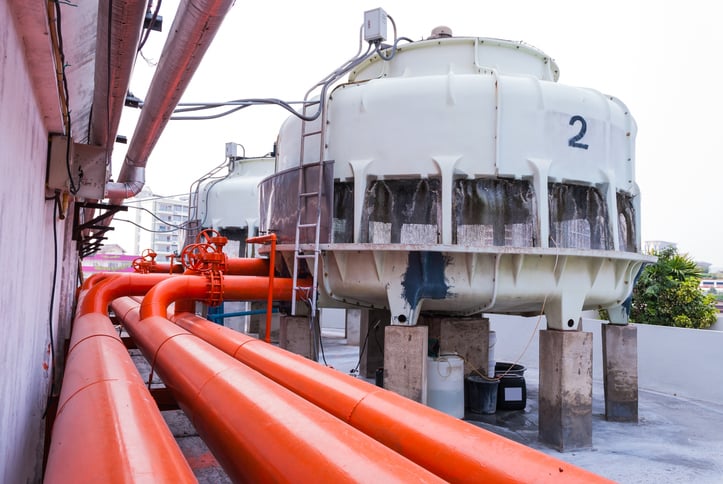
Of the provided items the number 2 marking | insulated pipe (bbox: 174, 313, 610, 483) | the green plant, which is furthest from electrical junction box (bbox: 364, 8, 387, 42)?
the green plant

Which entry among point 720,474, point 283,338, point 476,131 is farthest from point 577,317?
point 283,338

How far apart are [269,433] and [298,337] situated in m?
8.57

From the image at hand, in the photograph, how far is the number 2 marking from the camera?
905 cm

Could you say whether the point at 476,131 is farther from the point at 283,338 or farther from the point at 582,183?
the point at 283,338

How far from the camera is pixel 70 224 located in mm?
8742

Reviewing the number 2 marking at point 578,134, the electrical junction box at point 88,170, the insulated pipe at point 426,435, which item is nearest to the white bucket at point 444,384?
the number 2 marking at point 578,134

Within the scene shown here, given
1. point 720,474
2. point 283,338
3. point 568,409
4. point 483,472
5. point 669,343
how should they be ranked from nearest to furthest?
point 483,472 → point 720,474 → point 568,409 → point 283,338 → point 669,343

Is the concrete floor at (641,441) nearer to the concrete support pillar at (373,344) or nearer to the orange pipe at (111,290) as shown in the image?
the orange pipe at (111,290)

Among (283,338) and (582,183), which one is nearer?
(582,183)

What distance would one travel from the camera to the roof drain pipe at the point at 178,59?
3.26 metres

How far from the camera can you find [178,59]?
399 cm

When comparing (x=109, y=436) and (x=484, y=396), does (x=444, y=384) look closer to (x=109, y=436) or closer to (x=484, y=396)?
(x=484, y=396)

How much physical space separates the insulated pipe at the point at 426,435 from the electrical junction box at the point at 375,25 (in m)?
6.55

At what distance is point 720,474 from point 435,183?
597 centimetres
